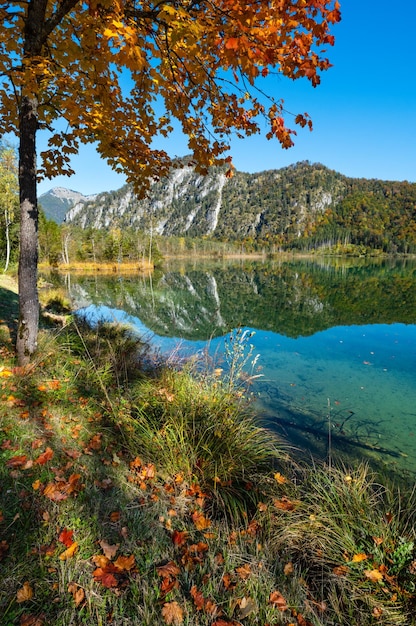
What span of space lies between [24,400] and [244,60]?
14.6 ft

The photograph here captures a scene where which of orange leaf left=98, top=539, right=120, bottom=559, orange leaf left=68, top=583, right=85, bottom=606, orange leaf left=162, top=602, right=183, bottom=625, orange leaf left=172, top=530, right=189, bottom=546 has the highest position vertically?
orange leaf left=68, top=583, right=85, bottom=606

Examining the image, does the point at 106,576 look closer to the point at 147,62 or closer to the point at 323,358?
the point at 147,62

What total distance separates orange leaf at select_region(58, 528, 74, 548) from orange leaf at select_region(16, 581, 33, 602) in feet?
1.20

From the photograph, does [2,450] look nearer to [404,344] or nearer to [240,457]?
[240,457]

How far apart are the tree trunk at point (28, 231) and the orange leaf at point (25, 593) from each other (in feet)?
10.8

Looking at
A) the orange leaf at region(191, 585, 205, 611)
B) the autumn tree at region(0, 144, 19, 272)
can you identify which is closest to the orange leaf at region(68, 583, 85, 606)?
the orange leaf at region(191, 585, 205, 611)

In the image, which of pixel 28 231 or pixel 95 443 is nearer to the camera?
pixel 95 443

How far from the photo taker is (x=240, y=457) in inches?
149

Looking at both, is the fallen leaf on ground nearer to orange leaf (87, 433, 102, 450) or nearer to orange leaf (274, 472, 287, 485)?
orange leaf (274, 472, 287, 485)

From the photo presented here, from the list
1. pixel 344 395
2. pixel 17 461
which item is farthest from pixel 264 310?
pixel 17 461

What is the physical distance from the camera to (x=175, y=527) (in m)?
2.83

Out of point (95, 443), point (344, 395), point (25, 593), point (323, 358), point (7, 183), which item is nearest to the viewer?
point (25, 593)

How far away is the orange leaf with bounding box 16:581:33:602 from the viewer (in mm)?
1903

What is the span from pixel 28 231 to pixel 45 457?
3.15 meters
